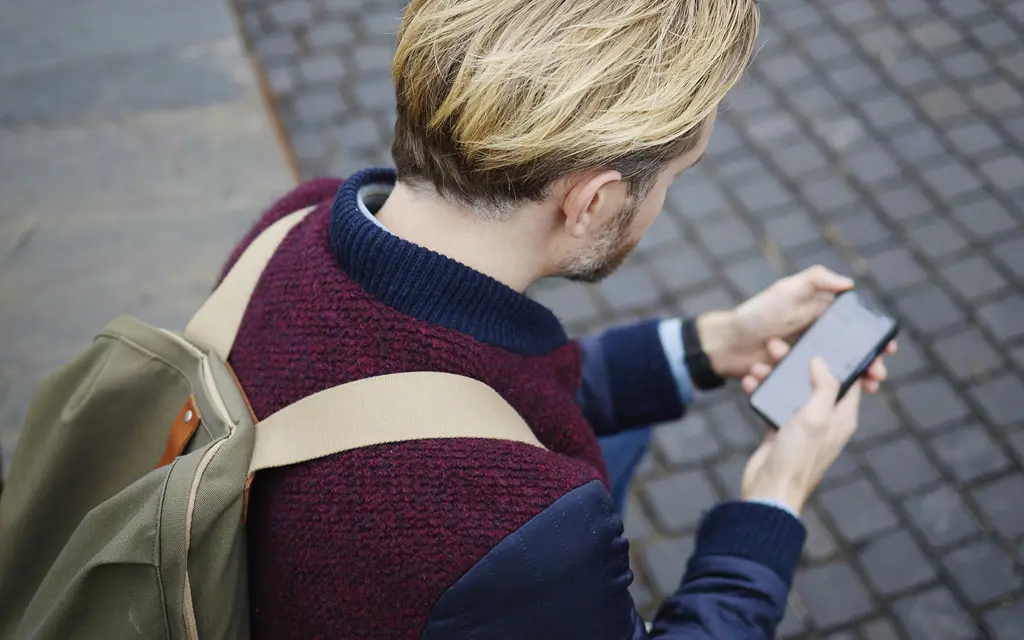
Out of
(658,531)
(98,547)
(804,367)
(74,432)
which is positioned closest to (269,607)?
(98,547)

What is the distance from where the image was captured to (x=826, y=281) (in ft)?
7.45

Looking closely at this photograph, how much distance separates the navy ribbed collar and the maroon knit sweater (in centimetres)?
2

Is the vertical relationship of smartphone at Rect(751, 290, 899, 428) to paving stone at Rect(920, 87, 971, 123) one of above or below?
above

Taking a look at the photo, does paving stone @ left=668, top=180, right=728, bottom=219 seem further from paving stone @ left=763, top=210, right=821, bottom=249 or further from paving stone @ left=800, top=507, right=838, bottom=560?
paving stone @ left=800, top=507, right=838, bottom=560

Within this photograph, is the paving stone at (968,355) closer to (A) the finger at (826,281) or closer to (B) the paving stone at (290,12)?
(A) the finger at (826,281)

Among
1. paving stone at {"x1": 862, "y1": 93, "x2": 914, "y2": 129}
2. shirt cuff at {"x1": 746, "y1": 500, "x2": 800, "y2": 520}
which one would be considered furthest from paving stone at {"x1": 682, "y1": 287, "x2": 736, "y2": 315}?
shirt cuff at {"x1": 746, "y1": 500, "x2": 800, "y2": 520}

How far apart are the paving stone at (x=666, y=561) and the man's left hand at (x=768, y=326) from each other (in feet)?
3.04

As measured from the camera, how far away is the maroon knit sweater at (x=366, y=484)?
4.50ft

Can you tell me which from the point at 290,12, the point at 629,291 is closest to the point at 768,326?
the point at 629,291

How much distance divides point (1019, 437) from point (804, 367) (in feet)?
4.62

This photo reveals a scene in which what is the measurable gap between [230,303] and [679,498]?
1995 mm

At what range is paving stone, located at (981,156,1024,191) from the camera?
383cm

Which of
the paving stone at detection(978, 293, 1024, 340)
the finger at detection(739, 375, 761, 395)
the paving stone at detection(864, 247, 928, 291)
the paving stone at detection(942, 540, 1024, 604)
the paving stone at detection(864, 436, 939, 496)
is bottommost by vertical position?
the paving stone at detection(942, 540, 1024, 604)

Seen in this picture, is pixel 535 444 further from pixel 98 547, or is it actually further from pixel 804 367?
pixel 804 367
